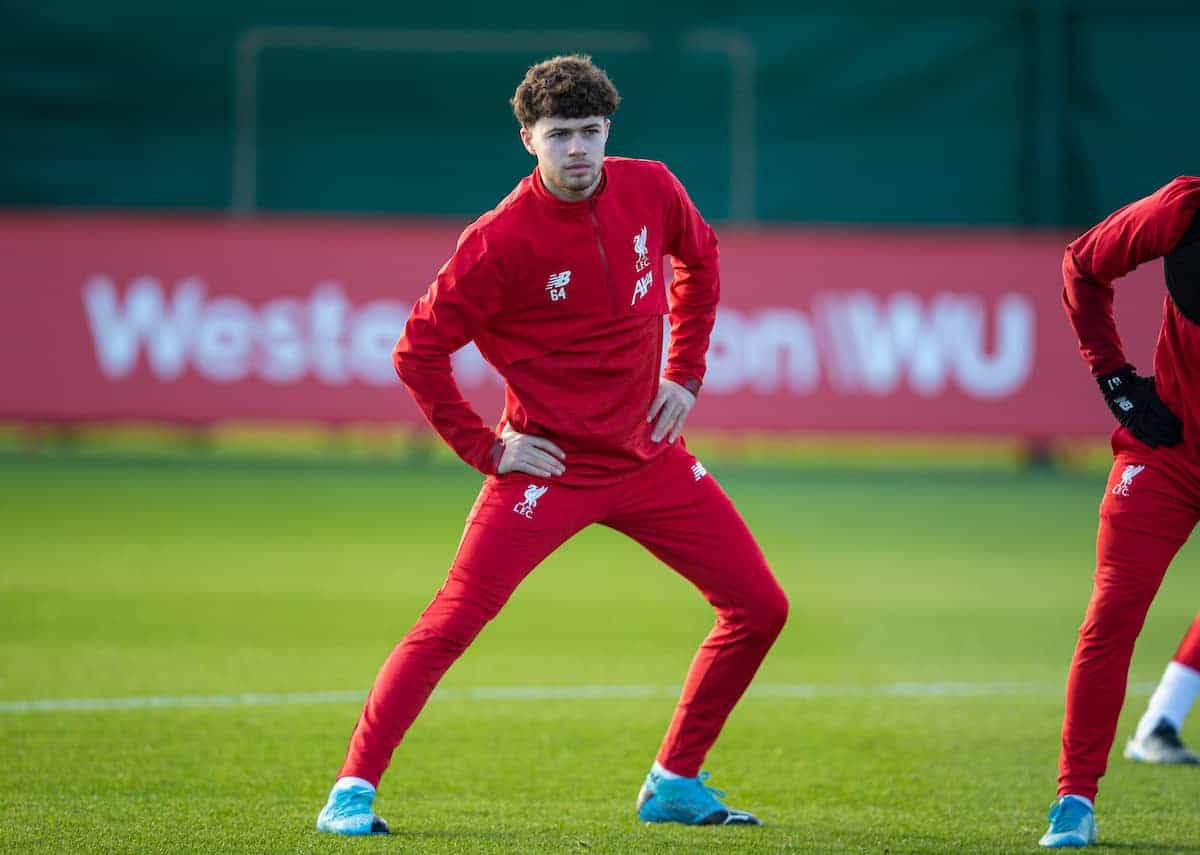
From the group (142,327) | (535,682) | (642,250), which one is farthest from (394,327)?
(642,250)

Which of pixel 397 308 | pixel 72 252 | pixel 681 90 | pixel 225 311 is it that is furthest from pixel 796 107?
pixel 72 252

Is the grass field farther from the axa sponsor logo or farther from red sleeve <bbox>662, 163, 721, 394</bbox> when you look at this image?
the axa sponsor logo

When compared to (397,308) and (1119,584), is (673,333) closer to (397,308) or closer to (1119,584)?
(1119,584)

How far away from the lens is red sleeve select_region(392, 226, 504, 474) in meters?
5.36

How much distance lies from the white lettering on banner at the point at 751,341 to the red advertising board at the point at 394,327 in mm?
17

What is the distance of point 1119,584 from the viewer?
5359 mm

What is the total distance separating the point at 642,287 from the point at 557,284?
11.1 inches

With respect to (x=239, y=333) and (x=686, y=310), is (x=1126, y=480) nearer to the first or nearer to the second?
(x=686, y=310)

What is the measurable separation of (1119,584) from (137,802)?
308cm

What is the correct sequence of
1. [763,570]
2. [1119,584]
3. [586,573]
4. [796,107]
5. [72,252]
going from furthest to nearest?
[796,107] → [72,252] → [586,573] → [763,570] → [1119,584]

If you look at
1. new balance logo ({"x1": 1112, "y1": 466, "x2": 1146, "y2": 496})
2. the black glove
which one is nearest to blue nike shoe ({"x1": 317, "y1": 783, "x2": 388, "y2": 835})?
new balance logo ({"x1": 1112, "y1": 466, "x2": 1146, "y2": 496})

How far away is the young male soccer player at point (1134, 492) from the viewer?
5.32 metres

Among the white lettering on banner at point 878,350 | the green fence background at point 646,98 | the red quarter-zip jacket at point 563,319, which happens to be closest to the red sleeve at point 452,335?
the red quarter-zip jacket at point 563,319

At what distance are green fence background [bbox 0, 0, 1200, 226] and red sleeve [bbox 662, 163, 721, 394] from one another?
11.9m
